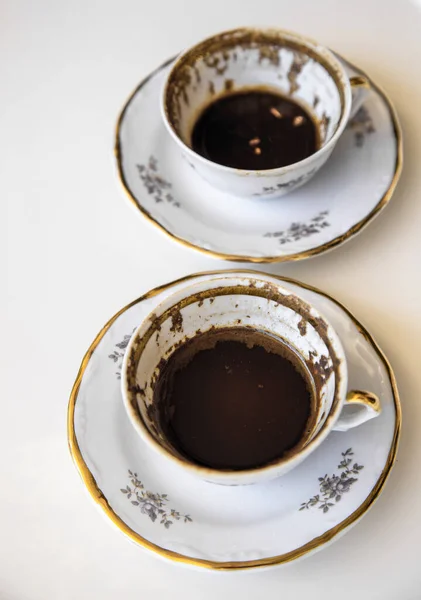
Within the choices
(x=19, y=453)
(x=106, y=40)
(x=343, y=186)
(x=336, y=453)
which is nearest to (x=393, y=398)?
(x=336, y=453)

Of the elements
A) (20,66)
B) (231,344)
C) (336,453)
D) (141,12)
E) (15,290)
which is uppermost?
(141,12)

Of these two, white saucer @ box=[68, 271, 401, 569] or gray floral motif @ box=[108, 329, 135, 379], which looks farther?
gray floral motif @ box=[108, 329, 135, 379]

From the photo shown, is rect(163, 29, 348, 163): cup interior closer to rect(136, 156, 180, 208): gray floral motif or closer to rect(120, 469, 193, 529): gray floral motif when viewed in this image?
rect(136, 156, 180, 208): gray floral motif

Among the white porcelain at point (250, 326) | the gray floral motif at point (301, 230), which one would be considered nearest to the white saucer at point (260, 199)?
the gray floral motif at point (301, 230)

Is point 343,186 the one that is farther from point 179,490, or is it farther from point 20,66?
point 20,66

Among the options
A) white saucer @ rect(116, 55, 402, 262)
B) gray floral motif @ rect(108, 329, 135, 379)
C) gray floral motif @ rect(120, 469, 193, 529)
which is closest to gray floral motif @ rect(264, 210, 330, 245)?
white saucer @ rect(116, 55, 402, 262)

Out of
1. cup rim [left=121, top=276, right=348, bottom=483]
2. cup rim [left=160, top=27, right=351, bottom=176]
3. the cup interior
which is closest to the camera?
cup rim [left=121, top=276, right=348, bottom=483]

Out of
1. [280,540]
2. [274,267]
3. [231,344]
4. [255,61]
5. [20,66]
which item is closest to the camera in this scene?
[280,540]
